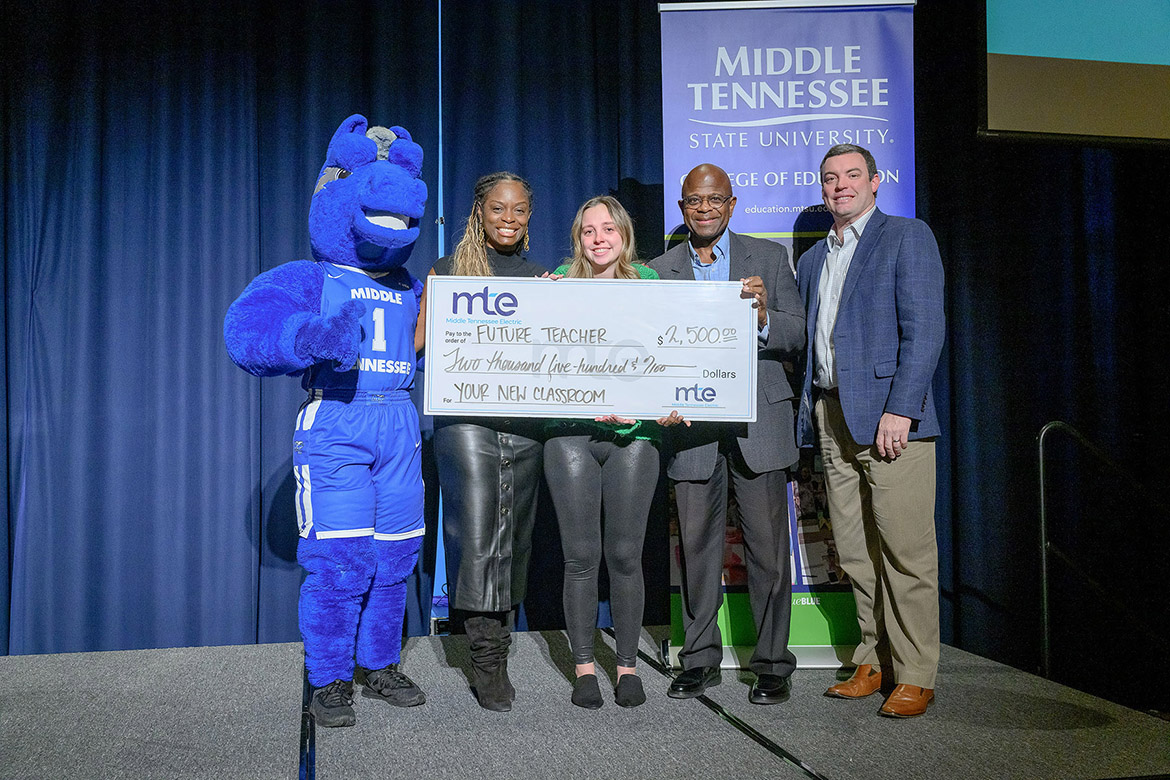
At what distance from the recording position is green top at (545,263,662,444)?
7.72ft

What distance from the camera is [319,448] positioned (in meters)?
2.26

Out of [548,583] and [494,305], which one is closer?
[494,305]

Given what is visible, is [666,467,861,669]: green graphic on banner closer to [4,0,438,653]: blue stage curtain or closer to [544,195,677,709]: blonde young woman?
[544,195,677,709]: blonde young woman

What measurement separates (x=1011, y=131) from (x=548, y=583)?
8.48 feet

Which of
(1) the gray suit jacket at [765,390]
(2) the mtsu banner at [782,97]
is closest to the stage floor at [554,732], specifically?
(1) the gray suit jacket at [765,390]

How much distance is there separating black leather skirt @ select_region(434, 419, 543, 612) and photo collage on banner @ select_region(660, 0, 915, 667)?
0.81 m

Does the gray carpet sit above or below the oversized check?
below

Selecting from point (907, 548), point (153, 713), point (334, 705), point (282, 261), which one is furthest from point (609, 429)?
point (282, 261)

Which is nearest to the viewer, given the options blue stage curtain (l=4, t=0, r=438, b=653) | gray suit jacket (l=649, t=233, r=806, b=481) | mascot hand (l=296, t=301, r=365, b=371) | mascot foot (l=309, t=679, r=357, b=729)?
mascot hand (l=296, t=301, r=365, b=371)

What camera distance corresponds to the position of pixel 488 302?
7.62 feet

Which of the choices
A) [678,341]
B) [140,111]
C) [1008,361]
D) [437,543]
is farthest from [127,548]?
[1008,361]

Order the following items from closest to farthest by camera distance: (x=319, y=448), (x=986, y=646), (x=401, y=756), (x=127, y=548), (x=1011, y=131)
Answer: (x=401, y=756)
(x=319, y=448)
(x=1011, y=131)
(x=127, y=548)
(x=986, y=646)

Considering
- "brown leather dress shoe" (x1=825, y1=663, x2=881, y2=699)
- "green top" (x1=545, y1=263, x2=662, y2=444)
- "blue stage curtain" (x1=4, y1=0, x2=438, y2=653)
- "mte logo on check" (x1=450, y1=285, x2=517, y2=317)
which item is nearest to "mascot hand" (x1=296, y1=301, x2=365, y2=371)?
"mte logo on check" (x1=450, y1=285, x2=517, y2=317)

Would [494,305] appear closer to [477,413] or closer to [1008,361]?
[477,413]
